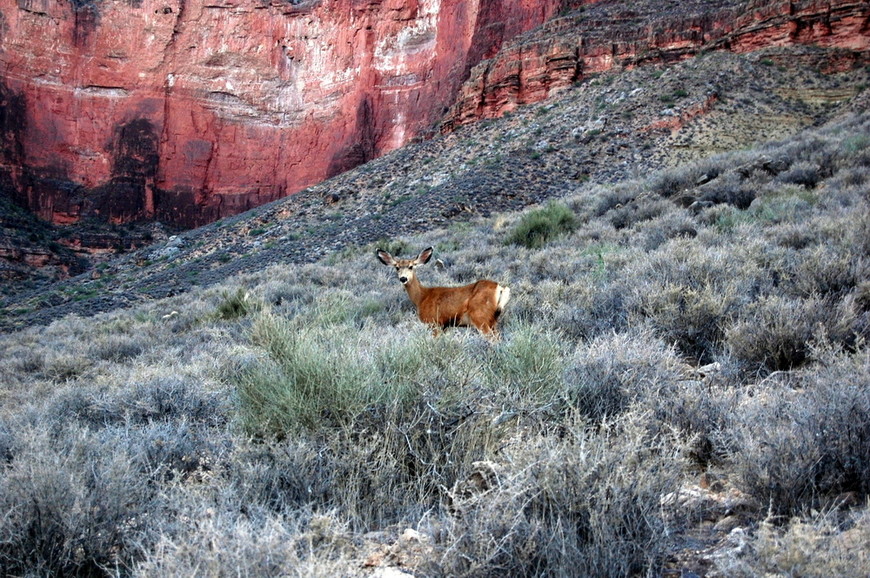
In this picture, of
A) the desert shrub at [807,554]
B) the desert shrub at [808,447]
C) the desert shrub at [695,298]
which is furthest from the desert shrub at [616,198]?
the desert shrub at [807,554]

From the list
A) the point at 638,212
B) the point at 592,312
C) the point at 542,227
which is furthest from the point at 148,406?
the point at 638,212

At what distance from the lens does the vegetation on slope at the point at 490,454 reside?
1798mm

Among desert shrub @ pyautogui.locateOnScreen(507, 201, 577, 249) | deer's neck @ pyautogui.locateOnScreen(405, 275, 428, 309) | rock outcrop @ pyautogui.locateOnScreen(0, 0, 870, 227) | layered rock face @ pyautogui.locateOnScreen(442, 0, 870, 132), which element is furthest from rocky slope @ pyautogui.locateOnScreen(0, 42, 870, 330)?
rock outcrop @ pyautogui.locateOnScreen(0, 0, 870, 227)

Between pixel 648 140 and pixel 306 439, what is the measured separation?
2594 centimetres

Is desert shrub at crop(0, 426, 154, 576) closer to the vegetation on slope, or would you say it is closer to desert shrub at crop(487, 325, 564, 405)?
the vegetation on slope

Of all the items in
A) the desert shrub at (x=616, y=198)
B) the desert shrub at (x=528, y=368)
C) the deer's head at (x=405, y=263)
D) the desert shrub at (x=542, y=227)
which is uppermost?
the desert shrub at (x=528, y=368)

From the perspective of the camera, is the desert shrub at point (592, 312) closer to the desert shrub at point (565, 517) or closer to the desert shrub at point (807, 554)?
the desert shrub at point (565, 517)

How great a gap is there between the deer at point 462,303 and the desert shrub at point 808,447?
301 cm

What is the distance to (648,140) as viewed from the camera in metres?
25.5

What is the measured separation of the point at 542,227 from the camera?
44.9ft

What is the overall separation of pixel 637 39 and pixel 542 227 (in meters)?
24.2

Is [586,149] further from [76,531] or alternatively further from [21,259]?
[21,259]

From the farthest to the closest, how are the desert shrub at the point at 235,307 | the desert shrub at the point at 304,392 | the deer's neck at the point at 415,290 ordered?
the desert shrub at the point at 235,307 < the deer's neck at the point at 415,290 < the desert shrub at the point at 304,392

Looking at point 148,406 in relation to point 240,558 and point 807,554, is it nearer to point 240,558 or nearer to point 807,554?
point 240,558
